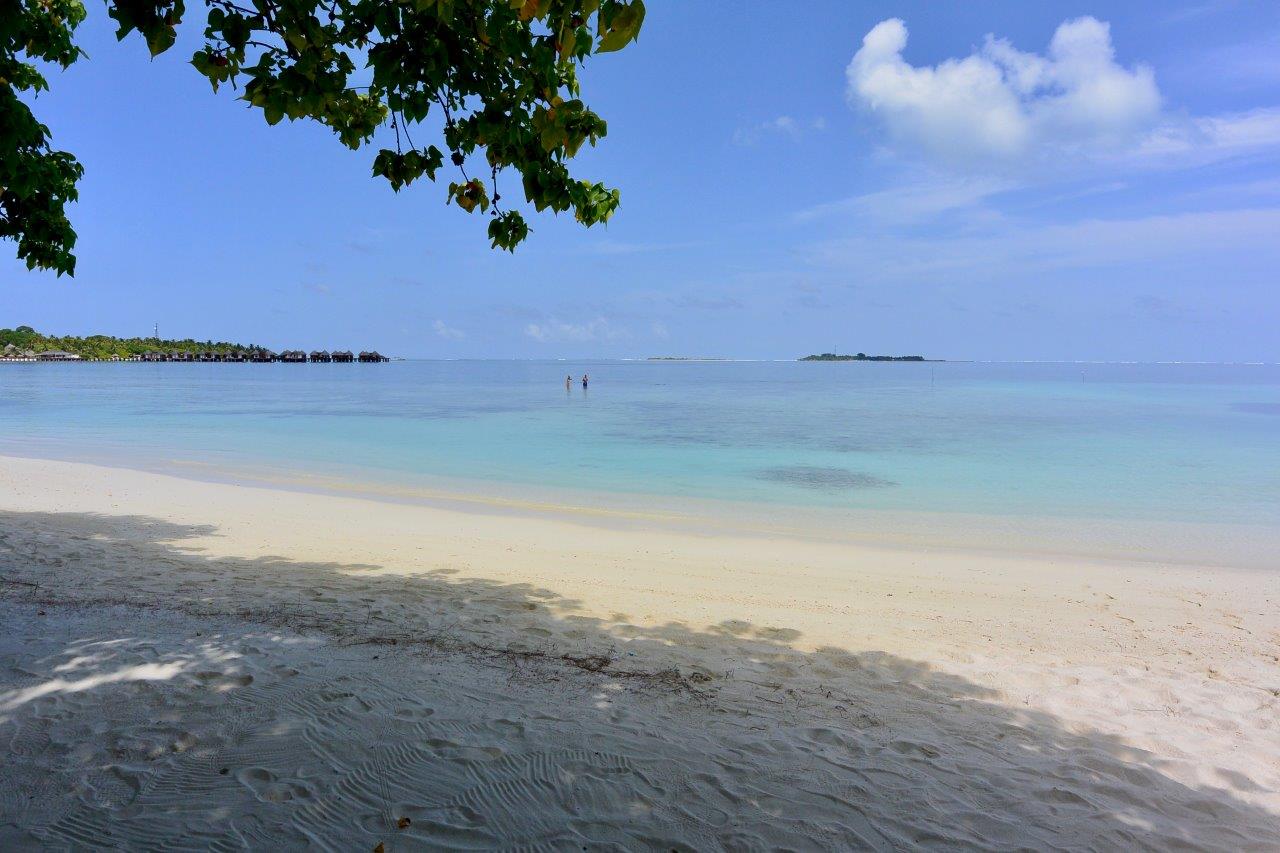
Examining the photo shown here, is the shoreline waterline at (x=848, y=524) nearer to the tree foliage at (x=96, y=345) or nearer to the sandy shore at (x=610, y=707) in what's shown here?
the sandy shore at (x=610, y=707)

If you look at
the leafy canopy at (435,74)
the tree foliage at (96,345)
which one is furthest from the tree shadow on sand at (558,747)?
the tree foliage at (96,345)

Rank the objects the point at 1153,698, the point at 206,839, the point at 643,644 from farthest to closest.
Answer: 1. the point at 643,644
2. the point at 1153,698
3. the point at 206,839

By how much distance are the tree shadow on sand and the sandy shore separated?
0.02 m

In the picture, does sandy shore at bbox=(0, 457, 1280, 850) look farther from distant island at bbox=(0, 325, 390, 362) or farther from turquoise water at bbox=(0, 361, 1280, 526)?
distant island at bbox=(0, 325, 390, 362)

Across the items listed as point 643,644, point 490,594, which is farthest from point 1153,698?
point 490,594

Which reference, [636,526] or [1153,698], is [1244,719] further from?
[636,526]

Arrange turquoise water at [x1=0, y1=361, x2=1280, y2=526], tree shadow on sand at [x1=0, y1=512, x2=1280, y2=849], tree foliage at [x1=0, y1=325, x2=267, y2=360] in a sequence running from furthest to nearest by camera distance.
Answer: tree foliage at [x1=0, y1=325, x2=267, y2=360] → turquoise water at [x1=0, y1=361, x2=1280, y2=526] → tree shadow on sand at [x1=0, y1=512, x2=1280, y2=849]

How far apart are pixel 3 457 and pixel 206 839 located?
816 inches

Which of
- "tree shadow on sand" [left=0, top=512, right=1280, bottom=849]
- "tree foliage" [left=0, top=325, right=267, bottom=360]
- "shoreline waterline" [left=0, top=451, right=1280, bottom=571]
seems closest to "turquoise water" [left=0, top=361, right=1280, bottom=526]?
"shoreline waterline" [left=0, top=451, right=1280, bottom=571]

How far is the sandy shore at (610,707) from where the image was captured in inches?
122

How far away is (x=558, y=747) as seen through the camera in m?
3.62

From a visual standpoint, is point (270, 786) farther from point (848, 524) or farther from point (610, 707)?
point (848, 524)

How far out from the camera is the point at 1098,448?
24.7 m

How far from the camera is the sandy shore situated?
310 cm
